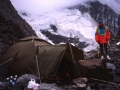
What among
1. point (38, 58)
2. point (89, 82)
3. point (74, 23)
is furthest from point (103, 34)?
point (74, 23)

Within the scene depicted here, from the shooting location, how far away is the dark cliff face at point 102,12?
122 m

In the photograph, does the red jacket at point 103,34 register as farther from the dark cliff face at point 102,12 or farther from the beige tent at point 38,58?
the dark cliff face at point 102,12

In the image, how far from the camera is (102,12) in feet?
422

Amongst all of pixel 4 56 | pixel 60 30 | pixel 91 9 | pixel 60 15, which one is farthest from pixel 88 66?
pixel 91 9

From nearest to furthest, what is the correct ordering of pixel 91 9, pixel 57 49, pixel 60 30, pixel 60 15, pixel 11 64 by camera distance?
pixel 57 49 → pixel 11 64 → pixel 60 30 → pixel 60 15 → pixel 91 9

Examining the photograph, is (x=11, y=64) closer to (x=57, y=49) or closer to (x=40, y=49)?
(x=40, y=49)

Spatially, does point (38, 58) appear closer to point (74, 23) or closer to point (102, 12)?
point (74, 23)

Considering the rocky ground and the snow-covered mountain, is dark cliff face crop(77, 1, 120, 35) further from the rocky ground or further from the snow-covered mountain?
the rocky ground

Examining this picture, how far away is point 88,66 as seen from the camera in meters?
6.73

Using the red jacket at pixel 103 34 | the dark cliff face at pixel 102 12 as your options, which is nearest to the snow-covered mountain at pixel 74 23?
the dark cliff face at pixel 102 12

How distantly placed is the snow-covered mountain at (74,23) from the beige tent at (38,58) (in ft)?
187

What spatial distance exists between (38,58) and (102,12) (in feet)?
417

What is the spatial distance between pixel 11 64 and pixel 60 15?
9553 cm

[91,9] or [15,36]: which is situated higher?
[91,9]
